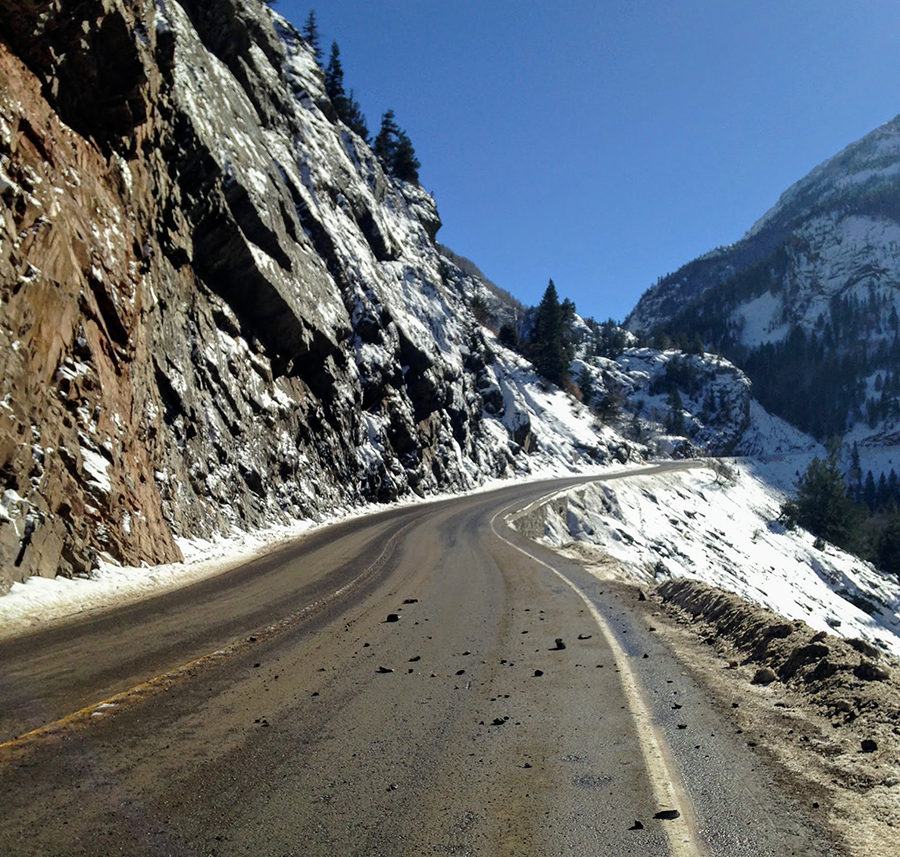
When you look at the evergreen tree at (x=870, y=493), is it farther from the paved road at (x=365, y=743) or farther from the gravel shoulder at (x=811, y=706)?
the paved road at (x=365, y=743)

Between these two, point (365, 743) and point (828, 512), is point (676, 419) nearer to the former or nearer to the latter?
point (828, 512)

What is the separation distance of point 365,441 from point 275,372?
8864 millimetres

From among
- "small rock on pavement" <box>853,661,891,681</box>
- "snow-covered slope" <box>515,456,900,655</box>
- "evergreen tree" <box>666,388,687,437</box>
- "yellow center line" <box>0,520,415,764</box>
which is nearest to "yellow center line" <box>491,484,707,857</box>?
"small rock on pavement" <box>853,661,891,681</box>

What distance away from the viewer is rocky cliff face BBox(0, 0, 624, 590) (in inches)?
418

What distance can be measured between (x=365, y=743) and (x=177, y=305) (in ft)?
57.4

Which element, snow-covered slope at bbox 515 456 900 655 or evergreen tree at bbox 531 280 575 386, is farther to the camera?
evergreen tree at bbox 531 280 575 386

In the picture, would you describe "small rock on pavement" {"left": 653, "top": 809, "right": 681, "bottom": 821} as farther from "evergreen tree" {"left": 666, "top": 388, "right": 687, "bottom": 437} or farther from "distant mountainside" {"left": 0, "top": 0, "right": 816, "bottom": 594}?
"evergreen tree" {"left": 666, "top": 388, "right": 687, "bottom": 437}

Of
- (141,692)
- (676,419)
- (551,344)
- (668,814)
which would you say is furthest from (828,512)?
(676,419)

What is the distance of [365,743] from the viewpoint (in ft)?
15.7

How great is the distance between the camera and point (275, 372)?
82.3 feet

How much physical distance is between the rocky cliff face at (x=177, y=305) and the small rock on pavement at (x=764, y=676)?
9.99 meters

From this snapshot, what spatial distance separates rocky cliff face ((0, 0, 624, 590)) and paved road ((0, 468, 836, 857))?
4.24 metres

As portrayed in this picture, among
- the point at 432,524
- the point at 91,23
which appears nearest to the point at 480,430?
the point at 432,524

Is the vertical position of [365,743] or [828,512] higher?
[828,512]
